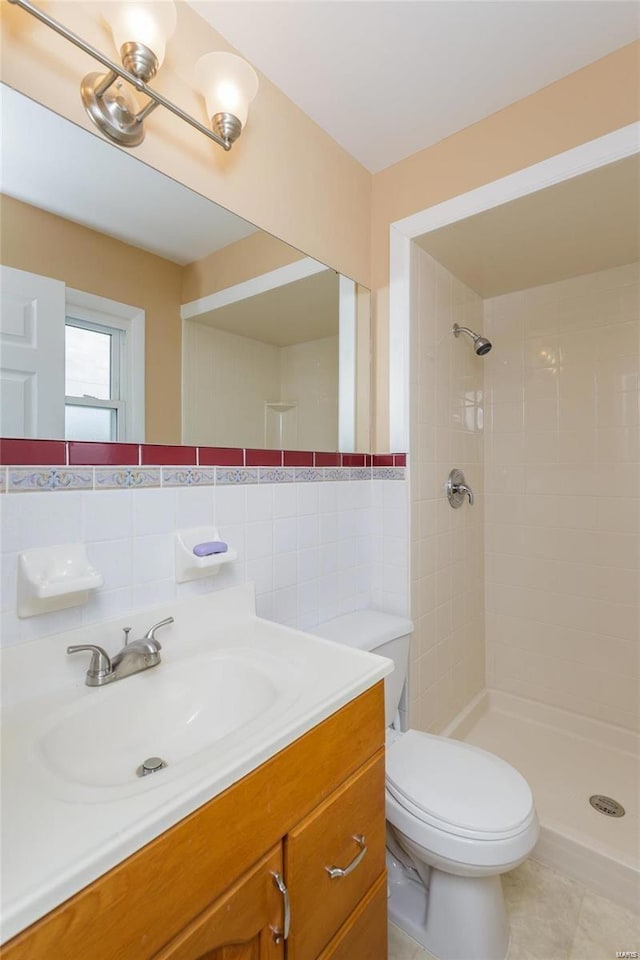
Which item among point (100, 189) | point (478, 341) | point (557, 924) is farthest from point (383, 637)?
point (100, 189)

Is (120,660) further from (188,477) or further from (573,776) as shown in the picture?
(573,776)

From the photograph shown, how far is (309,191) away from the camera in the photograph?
4.91ft

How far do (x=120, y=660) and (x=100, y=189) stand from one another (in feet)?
3.24

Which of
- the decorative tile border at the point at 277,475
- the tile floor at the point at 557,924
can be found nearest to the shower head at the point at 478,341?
the decorative tile border at the point at 277,475

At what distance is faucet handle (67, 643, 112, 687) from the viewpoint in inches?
34.4

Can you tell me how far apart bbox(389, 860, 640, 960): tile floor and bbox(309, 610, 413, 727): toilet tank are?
1.88 ft

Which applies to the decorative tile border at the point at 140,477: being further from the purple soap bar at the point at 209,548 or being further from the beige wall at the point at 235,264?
the beige wall at the point at 235,264

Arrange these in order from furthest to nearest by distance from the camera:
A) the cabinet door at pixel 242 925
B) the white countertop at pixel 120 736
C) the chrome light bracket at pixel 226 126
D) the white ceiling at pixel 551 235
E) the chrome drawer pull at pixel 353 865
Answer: the white ceiling at pixel 551 235, the chrome light bracket at pixel 226 126, the chrome drawer pull at pixel 353 865, the cabinet door at pixel 242 925, the white countertop at pixel 120 736

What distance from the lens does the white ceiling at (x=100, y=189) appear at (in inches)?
33.8

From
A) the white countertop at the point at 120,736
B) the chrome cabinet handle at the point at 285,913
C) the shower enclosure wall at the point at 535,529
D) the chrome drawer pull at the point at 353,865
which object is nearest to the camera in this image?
the white countertop at the point at 120,736

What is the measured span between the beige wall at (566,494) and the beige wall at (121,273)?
1.72 meters

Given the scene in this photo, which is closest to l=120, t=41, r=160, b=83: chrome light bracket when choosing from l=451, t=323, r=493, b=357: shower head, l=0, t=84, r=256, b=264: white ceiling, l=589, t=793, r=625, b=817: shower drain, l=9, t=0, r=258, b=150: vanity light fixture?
l=9, t=0, r=258, b=150: vanity light fixture

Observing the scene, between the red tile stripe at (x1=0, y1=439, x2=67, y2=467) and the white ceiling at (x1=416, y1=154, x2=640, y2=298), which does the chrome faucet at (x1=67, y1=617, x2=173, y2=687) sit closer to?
the red tile stripe at (x1=0, y1=439, x2=67, y2=467)

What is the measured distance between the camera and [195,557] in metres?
1.07
